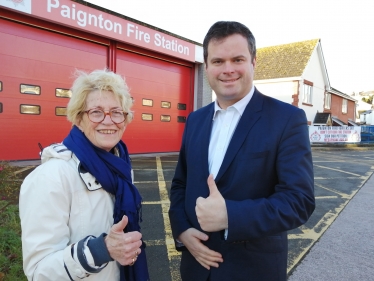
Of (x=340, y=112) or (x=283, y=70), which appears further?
(x=340, y=112)

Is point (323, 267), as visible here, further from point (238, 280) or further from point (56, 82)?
point (56, 82)

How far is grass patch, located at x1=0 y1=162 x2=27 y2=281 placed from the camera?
2500 mm

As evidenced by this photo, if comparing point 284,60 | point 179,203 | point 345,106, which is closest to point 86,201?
point 179,203

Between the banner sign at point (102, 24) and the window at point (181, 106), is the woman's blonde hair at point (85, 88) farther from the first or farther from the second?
the window at point (181, 106)

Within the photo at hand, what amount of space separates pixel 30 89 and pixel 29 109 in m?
0.49

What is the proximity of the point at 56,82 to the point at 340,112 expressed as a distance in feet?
88.4

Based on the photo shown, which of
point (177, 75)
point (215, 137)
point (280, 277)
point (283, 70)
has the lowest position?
point (280, 277)

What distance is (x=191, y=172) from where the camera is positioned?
168 cm

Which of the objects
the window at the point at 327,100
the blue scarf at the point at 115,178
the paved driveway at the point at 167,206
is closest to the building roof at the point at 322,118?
the window at the point at 327,100

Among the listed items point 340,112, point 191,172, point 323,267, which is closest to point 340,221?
point 323,267

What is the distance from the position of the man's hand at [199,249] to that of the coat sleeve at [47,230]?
0.57 meters

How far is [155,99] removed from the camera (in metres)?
9.52

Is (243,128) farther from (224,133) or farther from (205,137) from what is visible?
(205,137)

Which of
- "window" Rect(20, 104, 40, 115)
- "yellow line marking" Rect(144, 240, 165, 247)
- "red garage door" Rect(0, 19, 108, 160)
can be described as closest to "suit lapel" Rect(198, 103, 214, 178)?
"yellow line marking" Rect(144, 240, 165, 247)
